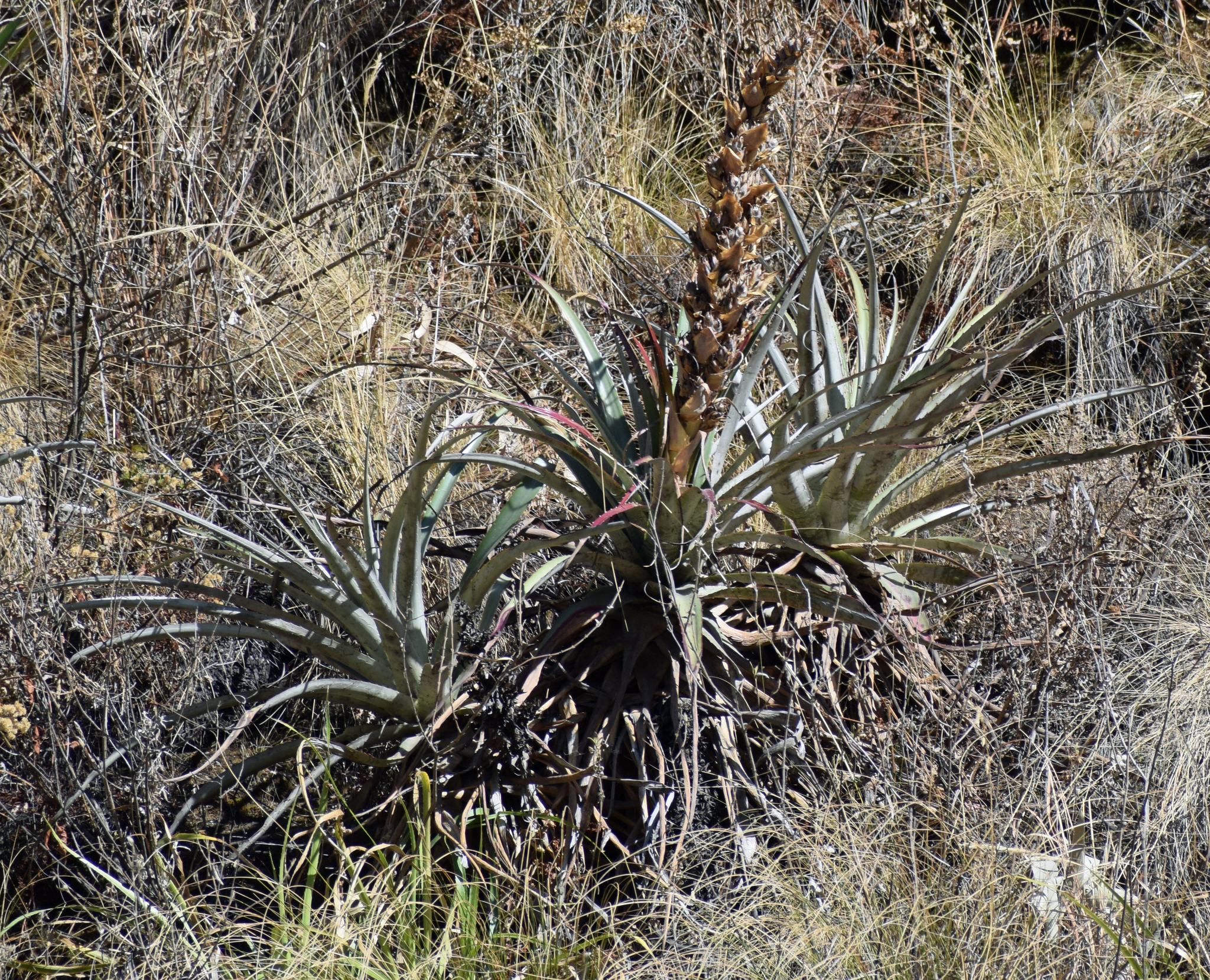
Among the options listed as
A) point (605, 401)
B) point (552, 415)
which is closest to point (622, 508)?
point (552, 415)

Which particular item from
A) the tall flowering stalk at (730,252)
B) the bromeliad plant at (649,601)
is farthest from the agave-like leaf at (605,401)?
the tall flowering stalk at (730,252)

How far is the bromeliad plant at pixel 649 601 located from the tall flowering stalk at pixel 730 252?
0.02 meters

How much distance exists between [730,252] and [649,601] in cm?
73

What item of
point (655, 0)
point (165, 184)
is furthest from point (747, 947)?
point (655, 0)

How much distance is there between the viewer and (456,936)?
1.99 metres

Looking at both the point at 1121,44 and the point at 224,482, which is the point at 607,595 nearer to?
the point at 224,482

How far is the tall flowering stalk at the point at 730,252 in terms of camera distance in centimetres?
176

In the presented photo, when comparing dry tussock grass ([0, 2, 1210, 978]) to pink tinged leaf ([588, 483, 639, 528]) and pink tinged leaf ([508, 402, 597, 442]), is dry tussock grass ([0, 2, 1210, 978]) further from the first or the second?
pink tinged leaf ([588, 483, 639, 528])

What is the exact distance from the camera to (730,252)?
179 centimetres

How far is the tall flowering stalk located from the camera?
1.76m

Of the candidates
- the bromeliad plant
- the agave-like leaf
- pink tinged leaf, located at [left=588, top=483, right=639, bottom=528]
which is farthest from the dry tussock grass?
pink tinged leaf, located at [left=588, top=483, right=639, bottom=528]

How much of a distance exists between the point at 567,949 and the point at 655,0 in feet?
12.7

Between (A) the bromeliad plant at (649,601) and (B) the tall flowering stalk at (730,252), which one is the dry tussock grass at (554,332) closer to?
(A) the bromeliad plant at (649,601)

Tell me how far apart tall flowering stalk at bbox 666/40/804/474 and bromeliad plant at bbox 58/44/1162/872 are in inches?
0.7
